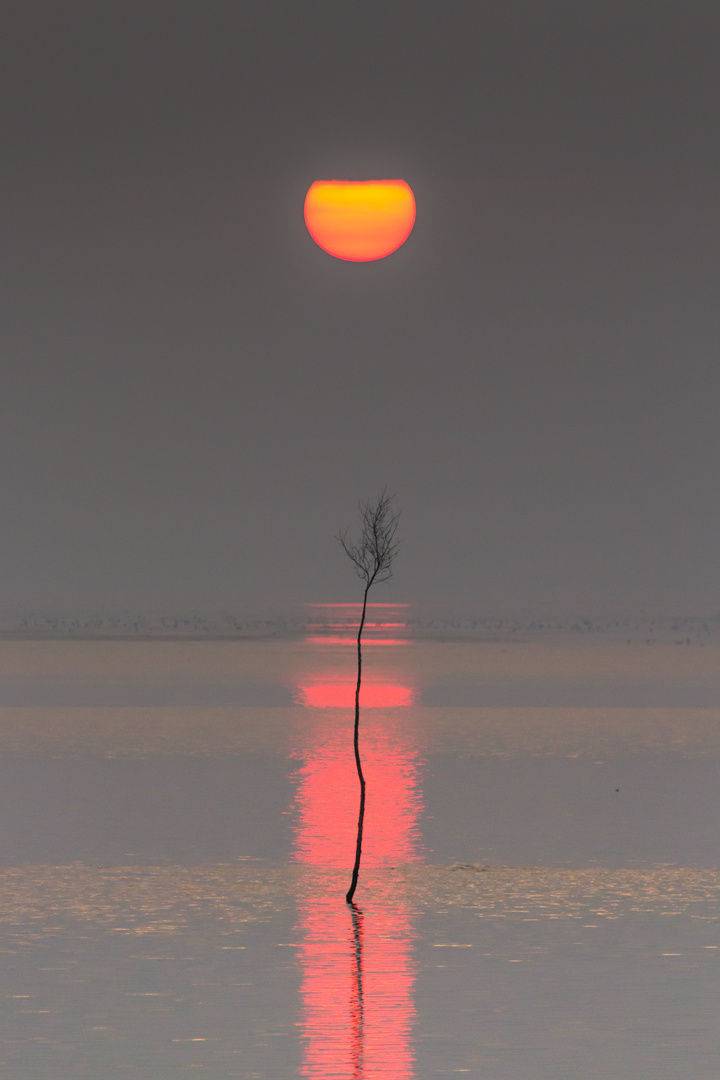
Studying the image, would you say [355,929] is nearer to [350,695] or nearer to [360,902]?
[360,902]

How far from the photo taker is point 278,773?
113 feet

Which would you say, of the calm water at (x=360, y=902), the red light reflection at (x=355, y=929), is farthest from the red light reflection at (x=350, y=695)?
the red light reflection at (x=355, y=929)

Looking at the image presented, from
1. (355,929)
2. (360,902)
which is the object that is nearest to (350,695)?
(360,902)

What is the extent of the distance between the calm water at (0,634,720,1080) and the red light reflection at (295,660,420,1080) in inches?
1.8

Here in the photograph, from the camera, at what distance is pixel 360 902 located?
20.0 metres

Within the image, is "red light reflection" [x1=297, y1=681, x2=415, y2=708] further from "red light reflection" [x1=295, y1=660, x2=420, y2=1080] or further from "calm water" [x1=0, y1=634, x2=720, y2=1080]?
"red light reflection" [x1=295, y1=660, x2=420, y2=1080]

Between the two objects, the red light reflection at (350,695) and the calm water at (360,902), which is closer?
the calm water at (360,902)

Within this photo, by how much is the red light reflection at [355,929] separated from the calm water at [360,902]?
5 centimetres

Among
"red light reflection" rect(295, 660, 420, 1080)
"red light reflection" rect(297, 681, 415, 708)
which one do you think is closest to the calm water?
"red light reflection" rect(295, 660, 420, 1080)

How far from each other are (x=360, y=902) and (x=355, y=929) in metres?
1.64

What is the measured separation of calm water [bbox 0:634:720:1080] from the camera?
13828mm

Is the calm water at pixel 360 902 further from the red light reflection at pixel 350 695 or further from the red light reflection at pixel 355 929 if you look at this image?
the red light reflection at pixel 350 695

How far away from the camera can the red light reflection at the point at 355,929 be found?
1355 cm

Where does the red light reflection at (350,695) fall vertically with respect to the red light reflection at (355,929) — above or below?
above
